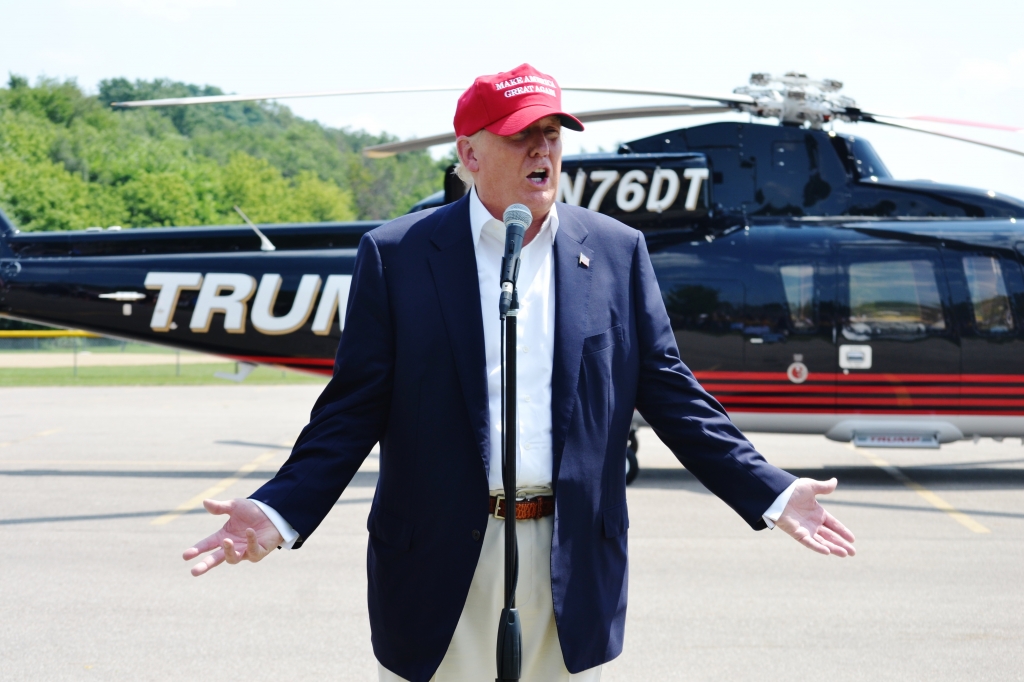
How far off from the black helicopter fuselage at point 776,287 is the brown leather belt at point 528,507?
23.0 ft

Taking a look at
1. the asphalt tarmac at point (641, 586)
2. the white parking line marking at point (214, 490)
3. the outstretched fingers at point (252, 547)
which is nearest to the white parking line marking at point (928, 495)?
the asphalt tarmac at point (641, 586)

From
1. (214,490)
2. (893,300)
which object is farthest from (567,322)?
(893,300)

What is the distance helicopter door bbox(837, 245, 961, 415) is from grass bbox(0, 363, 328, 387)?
12634 mm

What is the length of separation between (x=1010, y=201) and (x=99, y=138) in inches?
3262

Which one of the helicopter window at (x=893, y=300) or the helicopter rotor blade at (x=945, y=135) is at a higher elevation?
the helicopter rotor blade at (x=945, y=135)

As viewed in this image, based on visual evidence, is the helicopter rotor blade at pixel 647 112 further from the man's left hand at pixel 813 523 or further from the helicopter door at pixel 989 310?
the man's left hand at pixel 813 523

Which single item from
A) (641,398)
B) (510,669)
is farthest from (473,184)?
(510,669)

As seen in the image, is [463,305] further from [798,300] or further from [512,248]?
[798,300]

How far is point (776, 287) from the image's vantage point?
952 cm

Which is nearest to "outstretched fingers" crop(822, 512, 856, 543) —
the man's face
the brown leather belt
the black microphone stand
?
the brown leather belt

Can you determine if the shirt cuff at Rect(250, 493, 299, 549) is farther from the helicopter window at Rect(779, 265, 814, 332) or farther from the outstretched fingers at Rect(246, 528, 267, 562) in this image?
the helicopter window at Rect(779, 265, 814, 332)

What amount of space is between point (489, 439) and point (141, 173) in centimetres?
7598

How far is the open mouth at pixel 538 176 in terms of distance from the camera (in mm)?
2447

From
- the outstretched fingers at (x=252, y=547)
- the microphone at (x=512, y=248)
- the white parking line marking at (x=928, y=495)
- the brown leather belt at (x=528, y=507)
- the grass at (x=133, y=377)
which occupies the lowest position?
the grass at (x=133, y=377)
